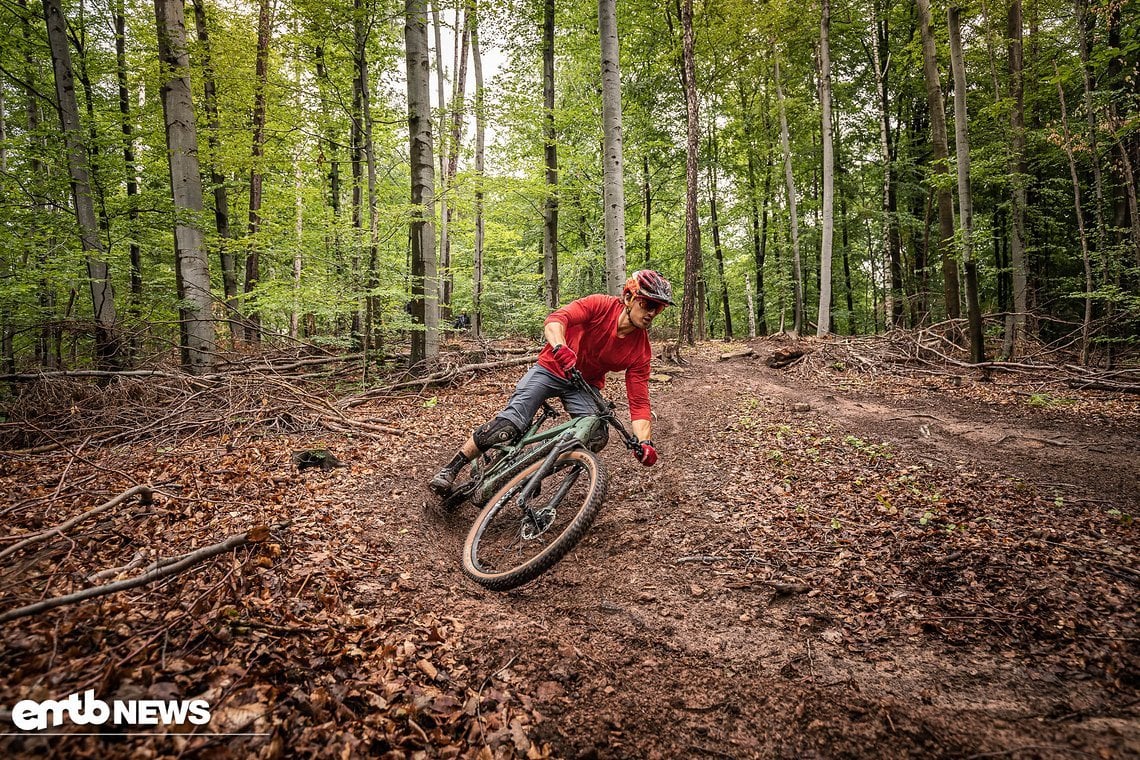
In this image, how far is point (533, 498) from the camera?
4.11 m

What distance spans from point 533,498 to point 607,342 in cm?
162

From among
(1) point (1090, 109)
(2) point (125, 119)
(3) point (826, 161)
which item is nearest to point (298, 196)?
(2) point (125, 119)

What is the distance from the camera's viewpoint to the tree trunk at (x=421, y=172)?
341 inches

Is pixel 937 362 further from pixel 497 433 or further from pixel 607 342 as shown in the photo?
pixel 497 433

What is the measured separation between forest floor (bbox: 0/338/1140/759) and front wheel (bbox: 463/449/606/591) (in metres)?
0.21

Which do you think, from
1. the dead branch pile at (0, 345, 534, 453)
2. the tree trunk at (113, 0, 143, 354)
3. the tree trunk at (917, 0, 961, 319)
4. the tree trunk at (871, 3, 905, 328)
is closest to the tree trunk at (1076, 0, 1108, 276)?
the tree trunk at (917, 0, 961, 319)

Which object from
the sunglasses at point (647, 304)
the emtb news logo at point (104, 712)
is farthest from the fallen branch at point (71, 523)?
the sunglasses at point (647, 304)

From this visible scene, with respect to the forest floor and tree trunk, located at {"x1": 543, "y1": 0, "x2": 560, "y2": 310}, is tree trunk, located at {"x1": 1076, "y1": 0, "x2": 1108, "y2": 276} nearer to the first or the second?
the forest floor

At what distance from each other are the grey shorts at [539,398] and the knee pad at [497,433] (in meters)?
0.06

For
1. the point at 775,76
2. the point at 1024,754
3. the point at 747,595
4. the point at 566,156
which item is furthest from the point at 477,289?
the point at 1024,754

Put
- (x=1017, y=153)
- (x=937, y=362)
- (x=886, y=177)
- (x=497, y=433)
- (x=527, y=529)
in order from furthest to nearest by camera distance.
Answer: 1. (x=886, y=177)
2. (x=937, y=362)
3. (x=1017, y=153)
4. (x=497, y=433)
5. (x=527, y=529)

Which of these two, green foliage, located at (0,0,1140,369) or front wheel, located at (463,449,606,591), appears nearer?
front wheel, located at (463,449,606,591)

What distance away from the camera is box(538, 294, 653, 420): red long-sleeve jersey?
4.27 meters

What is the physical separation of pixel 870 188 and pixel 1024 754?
29.0 meters
